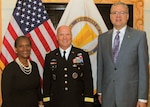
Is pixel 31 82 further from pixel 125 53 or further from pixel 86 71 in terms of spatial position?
pixel 125 53

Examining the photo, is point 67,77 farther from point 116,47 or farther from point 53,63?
point 116,47

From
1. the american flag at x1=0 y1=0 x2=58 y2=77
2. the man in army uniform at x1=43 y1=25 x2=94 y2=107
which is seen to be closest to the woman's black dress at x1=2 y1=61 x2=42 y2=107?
the man in army uniform at x1=43 y1=25 x2=94 y2=107

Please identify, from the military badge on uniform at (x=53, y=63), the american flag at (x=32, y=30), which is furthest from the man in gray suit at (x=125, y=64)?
the american flag at (x=32, y=30)

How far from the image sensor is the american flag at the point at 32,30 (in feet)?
10.5

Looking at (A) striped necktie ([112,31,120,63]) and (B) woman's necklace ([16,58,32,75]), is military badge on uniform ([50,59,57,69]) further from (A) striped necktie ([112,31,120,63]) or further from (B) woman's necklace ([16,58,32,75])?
(A) striped necktie ([112,31,120,63])

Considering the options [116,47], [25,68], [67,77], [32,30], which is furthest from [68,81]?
[32,30]

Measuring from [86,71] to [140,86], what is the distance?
53cm

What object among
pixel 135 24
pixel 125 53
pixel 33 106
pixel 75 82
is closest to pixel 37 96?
pixel 33 106

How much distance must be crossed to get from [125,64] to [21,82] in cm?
97

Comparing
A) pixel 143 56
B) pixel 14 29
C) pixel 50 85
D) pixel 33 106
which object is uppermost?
pixel 14 29

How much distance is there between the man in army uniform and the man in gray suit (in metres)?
0.20

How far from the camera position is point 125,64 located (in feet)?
8.14

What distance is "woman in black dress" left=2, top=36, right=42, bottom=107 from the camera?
2.52 metres

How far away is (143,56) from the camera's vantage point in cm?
241
